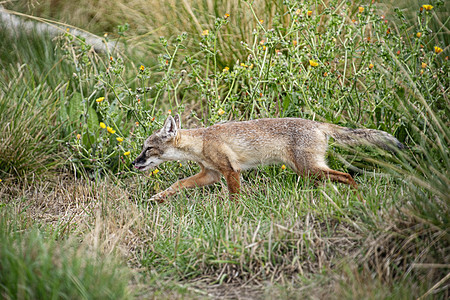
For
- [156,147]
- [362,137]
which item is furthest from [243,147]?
[362,137]

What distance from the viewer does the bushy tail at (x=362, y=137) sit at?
4871 millimetres

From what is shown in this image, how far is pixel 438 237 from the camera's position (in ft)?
11.0

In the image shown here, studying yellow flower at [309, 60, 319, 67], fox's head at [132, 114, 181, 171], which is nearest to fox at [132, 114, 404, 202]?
fox's head at [132, 114, 181, 171]

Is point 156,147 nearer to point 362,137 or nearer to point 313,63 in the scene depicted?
point 313,63

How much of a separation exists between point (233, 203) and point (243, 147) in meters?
0.84

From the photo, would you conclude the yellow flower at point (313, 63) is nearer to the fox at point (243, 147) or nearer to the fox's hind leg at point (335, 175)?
the fox at point (243, 147)

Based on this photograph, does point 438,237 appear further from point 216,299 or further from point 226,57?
point 226,57

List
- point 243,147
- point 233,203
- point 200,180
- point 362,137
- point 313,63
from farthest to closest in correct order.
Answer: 1. point 200,180
2. point 243,147
3. point 313,63
4. point 362,137
5. point 233,203

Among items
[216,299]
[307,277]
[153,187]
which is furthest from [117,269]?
[153,187]

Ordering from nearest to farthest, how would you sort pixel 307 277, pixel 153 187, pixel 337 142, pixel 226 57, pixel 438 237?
pixel 438 237
pixel 307 277
pixel 337 142
pixel 153 187
pixel 226 57

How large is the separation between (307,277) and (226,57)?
4707 mm

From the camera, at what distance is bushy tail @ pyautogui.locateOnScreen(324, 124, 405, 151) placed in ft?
16.0

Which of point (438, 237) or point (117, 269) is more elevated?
point (438, 237)

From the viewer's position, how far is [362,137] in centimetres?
511
